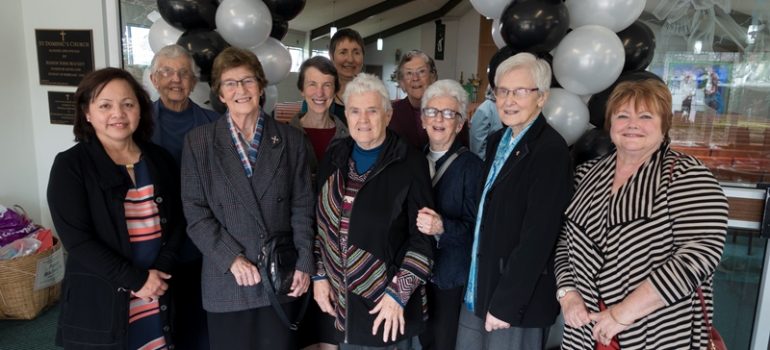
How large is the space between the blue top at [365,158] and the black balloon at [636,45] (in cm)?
119

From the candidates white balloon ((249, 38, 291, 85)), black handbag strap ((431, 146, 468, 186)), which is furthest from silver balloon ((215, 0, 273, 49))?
black handbag strap ((431, 146, 468, 186))

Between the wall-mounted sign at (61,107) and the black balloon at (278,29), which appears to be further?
the wall-mounted sign at (61,107)

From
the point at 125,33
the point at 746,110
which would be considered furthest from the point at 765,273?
the point at 125,33

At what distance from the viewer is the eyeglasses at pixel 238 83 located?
172 centimetres

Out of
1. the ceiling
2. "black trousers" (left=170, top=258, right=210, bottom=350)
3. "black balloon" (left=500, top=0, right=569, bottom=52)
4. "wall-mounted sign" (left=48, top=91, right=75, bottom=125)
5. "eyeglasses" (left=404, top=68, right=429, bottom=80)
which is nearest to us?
"black balloon" (left=500, top=0, right=569, bottom=52)

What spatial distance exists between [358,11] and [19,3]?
9.07 metres

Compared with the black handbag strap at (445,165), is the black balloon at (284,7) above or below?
above

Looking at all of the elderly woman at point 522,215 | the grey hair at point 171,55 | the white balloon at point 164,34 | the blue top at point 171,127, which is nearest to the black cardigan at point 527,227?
the elderly woman at point 522,215

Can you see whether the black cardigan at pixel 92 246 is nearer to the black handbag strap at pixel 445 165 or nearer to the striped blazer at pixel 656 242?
the black handbag strap at pixel 445 165

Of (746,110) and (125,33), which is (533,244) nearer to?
(746,110)

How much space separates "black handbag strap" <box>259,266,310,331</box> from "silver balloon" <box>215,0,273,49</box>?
4.14 feet

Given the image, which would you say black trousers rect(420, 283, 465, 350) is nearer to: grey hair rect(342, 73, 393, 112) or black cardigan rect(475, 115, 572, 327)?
black cardigan rect(475, 115, 572, 327)

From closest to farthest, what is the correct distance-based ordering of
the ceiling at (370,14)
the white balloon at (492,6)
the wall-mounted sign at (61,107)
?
the white balloon at (492,6) < the wall-mounted sign at (61,107) < the ceiling at (370,14)

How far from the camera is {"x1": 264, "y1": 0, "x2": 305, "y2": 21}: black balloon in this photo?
8.50ft
